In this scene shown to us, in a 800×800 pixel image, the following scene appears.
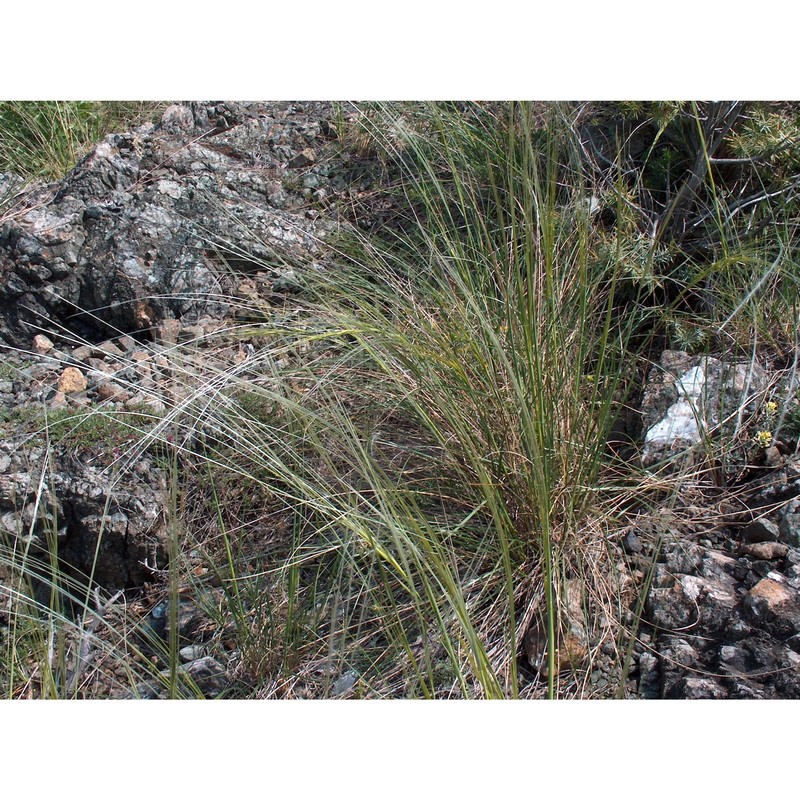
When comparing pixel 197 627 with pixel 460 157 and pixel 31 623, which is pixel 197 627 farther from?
pixel 460 157

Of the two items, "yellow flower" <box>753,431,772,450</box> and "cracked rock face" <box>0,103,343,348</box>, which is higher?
"cracked rock face" <box>0,103,343,348</box>

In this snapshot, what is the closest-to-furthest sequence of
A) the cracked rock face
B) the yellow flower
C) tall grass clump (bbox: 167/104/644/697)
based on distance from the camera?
tall grass clump (bbox: 167/104/644/697), the yellow flower, the cracked rock face

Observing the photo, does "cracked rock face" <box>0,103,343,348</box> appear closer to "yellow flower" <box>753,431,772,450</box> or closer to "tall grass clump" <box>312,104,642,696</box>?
"tall grass clump" <box>312,104,642,696</box>

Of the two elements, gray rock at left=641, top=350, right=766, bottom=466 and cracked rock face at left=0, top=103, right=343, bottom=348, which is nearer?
gray rock at left=641, top=350, right=766, bottom=466

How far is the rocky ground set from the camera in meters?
1.38

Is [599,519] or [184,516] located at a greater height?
[599,519]

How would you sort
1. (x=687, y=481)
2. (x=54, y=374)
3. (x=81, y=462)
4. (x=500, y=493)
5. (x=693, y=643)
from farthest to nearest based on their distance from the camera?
1. (x=54, y=374)
2. (x=81, y=462)
3. (x=687, y=481)
4. (x=500, y=493)
5. (x=693, y=643)

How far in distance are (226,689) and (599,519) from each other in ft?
2.53

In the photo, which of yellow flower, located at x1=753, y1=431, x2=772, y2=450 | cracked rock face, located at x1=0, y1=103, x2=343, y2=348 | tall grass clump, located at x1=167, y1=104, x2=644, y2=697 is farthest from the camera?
cracked rock face, located at x1=0, y1=103, x2=343, y2=348

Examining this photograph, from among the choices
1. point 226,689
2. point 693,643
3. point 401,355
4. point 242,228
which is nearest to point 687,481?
point 693,643

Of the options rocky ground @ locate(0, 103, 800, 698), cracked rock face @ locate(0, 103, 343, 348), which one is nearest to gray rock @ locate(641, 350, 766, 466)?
rocky ground @ locate(0, 103, 800, 698)

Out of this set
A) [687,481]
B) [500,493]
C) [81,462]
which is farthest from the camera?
[81,462]

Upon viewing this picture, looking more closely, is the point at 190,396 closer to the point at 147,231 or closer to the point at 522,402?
the point at 522,402

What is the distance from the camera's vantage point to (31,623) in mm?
1443
